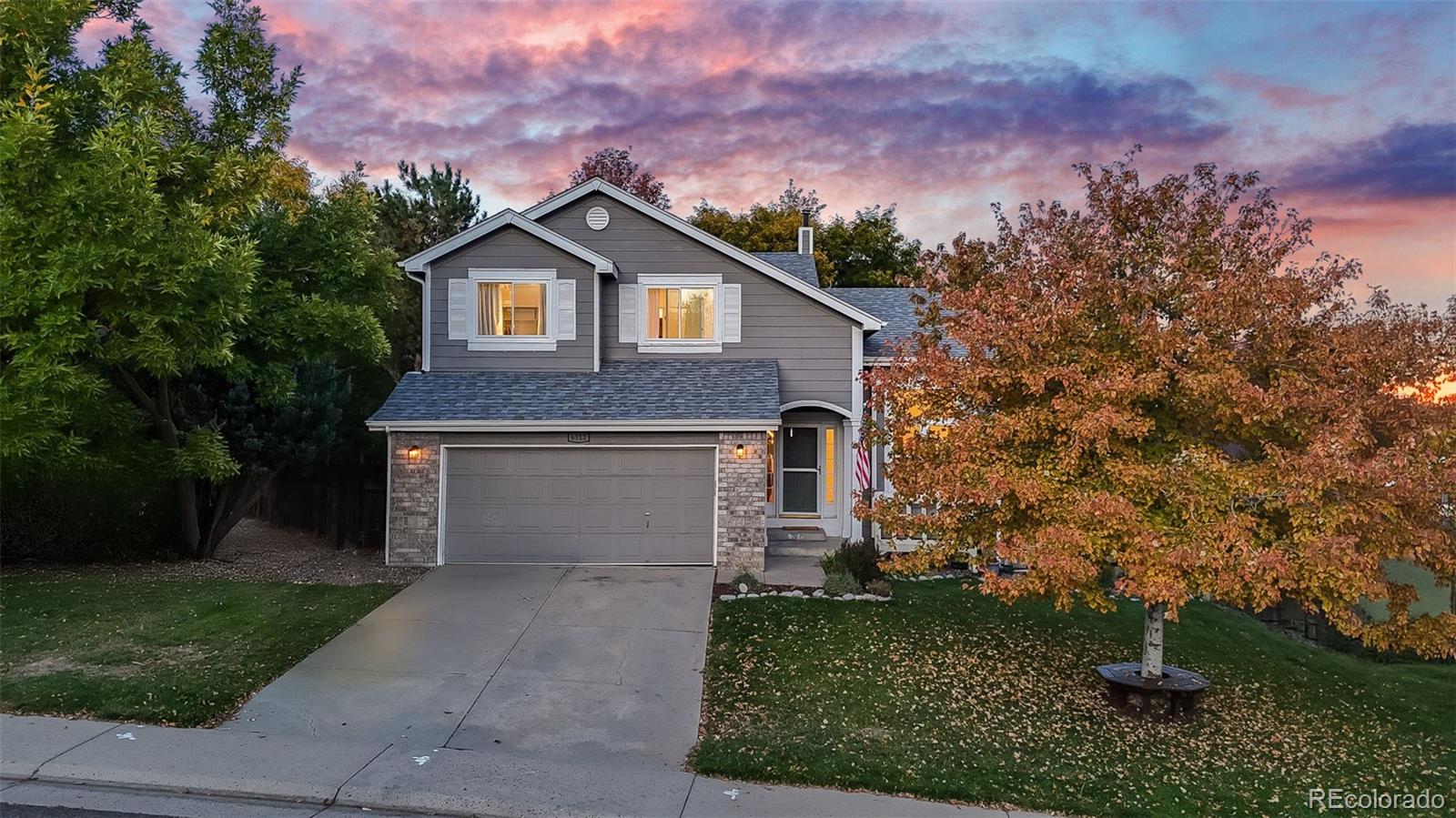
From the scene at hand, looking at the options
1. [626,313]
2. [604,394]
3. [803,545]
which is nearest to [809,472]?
[803,545]

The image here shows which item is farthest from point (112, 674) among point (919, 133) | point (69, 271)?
point (919, 133)

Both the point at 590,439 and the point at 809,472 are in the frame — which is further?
the point at 809,472

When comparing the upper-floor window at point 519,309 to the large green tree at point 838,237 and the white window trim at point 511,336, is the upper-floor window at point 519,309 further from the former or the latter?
the large green tree at point 838,237

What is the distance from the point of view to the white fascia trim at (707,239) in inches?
672

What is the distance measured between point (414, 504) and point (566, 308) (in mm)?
4325

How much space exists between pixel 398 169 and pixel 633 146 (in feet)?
29.3

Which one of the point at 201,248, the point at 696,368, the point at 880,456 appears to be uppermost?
the point at 201,248

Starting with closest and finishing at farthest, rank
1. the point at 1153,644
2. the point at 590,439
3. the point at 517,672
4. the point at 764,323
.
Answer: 1. the point at 1153,644
2. the point at 517,672
3. the point at 590,439
4. the point at 764,323

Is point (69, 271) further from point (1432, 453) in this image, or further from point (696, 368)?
point (1432, 453)

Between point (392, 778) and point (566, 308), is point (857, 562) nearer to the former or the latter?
point (566, 308)

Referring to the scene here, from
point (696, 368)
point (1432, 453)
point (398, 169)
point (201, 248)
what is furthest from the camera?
point (398, 169)

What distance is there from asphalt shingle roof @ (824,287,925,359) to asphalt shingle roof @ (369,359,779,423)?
7.71 feet

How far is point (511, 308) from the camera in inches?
667

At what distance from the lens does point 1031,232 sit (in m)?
9.84
